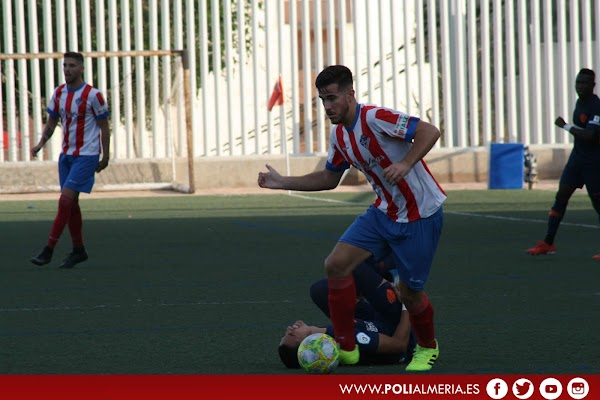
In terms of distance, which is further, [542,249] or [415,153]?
[542,249]

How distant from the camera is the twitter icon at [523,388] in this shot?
18.6ft

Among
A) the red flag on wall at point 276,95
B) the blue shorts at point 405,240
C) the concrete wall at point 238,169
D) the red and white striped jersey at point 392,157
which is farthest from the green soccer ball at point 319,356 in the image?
the concrete wall at point 238,169

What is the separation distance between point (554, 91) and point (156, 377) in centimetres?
2232

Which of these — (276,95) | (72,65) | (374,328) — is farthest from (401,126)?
(276,95)

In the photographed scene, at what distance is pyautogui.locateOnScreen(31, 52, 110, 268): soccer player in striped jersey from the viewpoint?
12242mm

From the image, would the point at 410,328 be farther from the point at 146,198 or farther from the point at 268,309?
the point at 146,198

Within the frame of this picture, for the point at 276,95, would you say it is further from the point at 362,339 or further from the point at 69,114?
the point at 362,339

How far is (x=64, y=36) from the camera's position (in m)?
26.0

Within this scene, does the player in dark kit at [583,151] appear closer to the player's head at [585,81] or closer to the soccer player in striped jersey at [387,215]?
the player's head at [585,81]

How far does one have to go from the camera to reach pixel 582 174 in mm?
12297

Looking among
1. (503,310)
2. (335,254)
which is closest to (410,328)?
(335,254)

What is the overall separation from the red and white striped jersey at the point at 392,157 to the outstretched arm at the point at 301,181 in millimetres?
352

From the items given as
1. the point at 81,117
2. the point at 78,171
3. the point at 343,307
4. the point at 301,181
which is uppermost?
the point at 81,117

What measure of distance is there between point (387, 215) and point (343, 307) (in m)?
0.56
